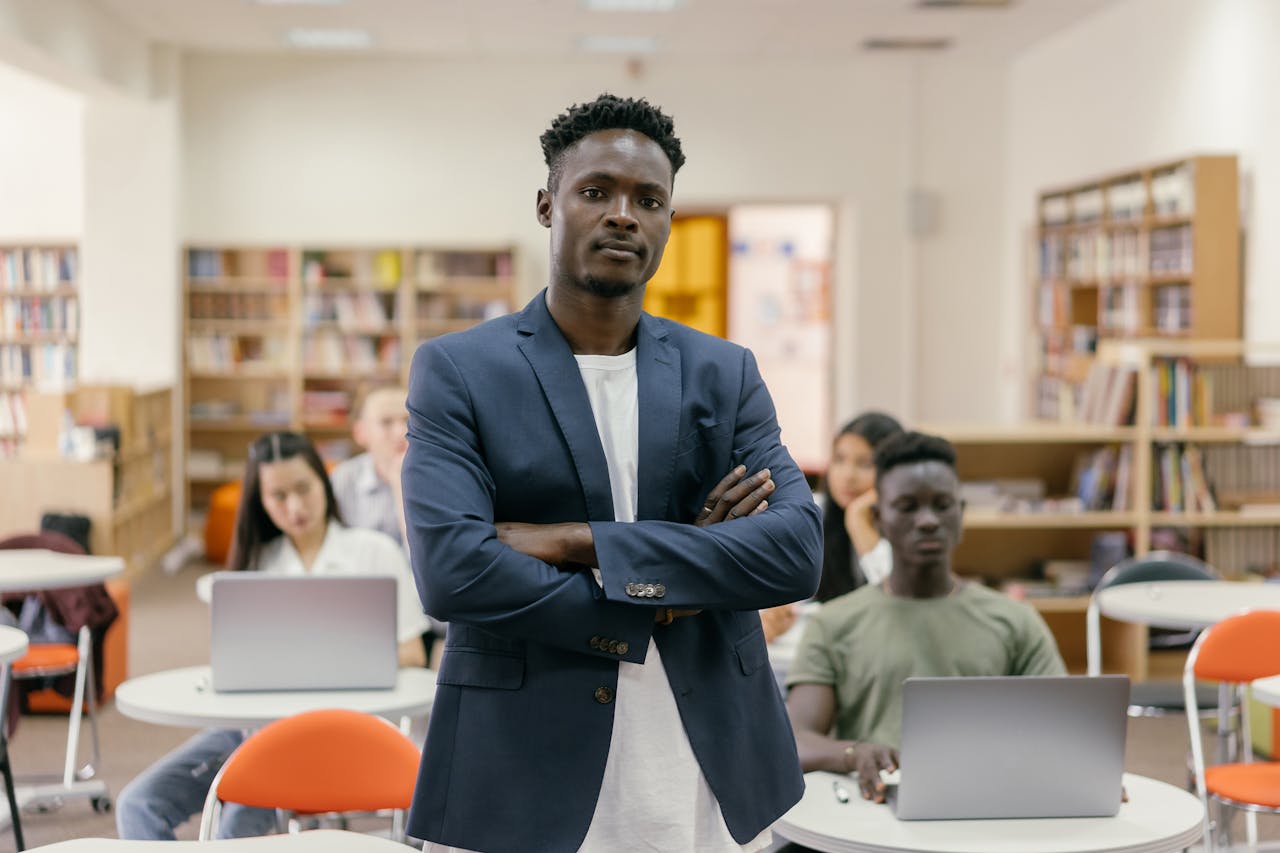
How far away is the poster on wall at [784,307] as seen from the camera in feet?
46.8

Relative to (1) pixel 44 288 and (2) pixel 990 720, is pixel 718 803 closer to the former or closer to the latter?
(2) pixel 990 720

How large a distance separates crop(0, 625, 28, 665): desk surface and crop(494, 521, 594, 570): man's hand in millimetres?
2347

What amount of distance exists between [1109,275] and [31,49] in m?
6.09

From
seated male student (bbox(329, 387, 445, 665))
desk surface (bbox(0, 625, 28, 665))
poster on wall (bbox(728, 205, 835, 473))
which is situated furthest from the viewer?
poster on wall (bbox(728, 205, 835, 473))

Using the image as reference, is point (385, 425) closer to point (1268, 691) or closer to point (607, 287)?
point (1268, 691)

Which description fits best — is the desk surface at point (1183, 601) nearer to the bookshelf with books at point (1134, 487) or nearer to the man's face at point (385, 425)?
the bookshelf with books at point (1134, 487)

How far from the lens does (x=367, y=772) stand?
2.65 metres

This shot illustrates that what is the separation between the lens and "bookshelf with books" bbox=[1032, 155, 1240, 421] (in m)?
7.47

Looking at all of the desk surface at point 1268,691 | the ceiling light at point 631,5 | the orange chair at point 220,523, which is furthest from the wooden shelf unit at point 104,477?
the desk surface at point 1268,691

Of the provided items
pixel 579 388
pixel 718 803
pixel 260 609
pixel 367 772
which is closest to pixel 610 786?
pixel 718 803

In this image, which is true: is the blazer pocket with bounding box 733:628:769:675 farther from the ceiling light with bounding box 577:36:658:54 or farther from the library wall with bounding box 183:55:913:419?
the library wall with bounding box 183:55:913:419

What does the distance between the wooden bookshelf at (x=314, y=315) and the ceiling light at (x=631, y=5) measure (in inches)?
81.1

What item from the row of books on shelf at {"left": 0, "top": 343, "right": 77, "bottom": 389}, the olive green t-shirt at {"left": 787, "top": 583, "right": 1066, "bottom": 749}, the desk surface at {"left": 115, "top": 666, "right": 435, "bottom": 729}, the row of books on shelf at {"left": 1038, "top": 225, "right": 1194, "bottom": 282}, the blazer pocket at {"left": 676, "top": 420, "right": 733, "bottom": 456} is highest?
the row of books on shelf at {"left": 1038, "top": 225, "right": 1194, "bottom": 282}

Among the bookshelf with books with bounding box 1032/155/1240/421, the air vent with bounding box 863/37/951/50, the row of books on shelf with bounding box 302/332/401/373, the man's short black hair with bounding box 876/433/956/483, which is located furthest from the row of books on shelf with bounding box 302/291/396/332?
the man's short black hair with bounding box 876/433/956/483
